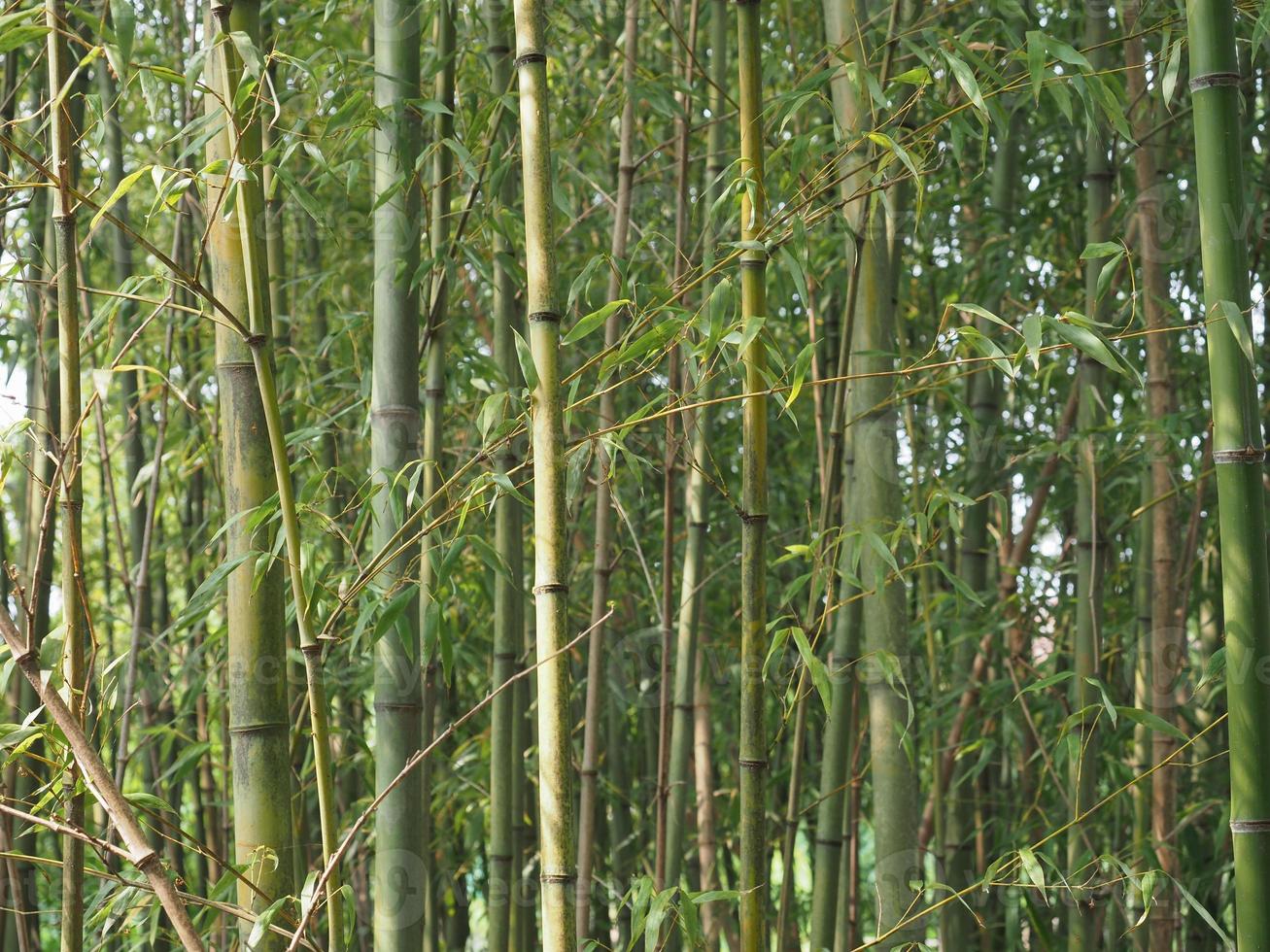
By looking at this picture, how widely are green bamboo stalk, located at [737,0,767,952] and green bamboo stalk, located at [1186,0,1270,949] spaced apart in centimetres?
38

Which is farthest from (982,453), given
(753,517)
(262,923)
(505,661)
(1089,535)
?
(262,923)

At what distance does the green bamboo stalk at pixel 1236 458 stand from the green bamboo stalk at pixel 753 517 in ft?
1.25

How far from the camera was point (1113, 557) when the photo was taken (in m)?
2.80

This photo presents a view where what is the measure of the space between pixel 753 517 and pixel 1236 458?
1.36 feet

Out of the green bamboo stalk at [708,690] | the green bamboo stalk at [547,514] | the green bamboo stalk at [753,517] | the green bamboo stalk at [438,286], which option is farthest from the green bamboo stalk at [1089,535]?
the green bamboo stalk at [547,514]

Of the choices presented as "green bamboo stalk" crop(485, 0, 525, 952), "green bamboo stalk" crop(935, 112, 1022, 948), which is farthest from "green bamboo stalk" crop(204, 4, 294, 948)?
"green bamboo stalk" crop(935, 112, 1022, 948)

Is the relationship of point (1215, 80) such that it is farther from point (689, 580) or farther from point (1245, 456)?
point (689, 580)

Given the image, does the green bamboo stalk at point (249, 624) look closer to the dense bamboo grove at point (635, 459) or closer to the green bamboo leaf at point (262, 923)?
the dense bamboo grove at point (635, 459)

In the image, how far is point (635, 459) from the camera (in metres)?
1.28

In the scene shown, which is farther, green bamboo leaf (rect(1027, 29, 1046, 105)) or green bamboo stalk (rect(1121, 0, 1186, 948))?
green bamboo stalk (rect(1121, 0, 1186, 948))

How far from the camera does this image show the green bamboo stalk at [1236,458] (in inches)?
40.9

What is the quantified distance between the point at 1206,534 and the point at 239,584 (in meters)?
2.20

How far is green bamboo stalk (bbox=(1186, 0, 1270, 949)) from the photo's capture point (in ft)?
3.41

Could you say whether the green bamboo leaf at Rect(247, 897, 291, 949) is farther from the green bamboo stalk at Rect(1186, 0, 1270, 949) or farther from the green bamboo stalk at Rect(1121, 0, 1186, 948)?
the green bamboo stalk at Rect(1121, 0, 1186, 948)
